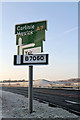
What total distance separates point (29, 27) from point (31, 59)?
6.17ft

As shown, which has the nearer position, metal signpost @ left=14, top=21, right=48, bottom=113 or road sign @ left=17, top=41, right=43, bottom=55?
metal signpost @ left=14, top=21, right=48, bottom=113

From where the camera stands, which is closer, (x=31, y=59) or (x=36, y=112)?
(x=36, y=112)

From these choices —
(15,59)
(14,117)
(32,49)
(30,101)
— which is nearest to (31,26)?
(32,49)

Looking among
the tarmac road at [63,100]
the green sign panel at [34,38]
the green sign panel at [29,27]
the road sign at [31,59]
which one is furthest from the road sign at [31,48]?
the tarmac road at [63,100]

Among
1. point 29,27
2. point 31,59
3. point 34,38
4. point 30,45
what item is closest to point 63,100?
point 31,59

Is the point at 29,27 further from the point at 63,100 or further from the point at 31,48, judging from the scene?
the point at 63,100

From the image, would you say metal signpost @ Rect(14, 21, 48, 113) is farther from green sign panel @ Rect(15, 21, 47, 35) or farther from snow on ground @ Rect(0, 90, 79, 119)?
snow on ground @ Rect(0, 90, 79, 119)

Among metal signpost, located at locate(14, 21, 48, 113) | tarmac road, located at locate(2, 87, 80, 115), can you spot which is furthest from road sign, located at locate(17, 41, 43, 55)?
tarmac road, located at locate(2, 87, 80, 115)

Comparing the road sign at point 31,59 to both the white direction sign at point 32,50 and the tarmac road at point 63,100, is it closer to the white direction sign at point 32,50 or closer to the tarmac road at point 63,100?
the white direction sign at point 32,50

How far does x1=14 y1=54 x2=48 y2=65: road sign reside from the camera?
967cm

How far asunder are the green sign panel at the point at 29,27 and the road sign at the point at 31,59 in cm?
142

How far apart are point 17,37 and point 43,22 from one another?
1.78m

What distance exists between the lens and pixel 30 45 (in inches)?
401

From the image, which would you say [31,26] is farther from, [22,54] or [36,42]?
[22,54]
